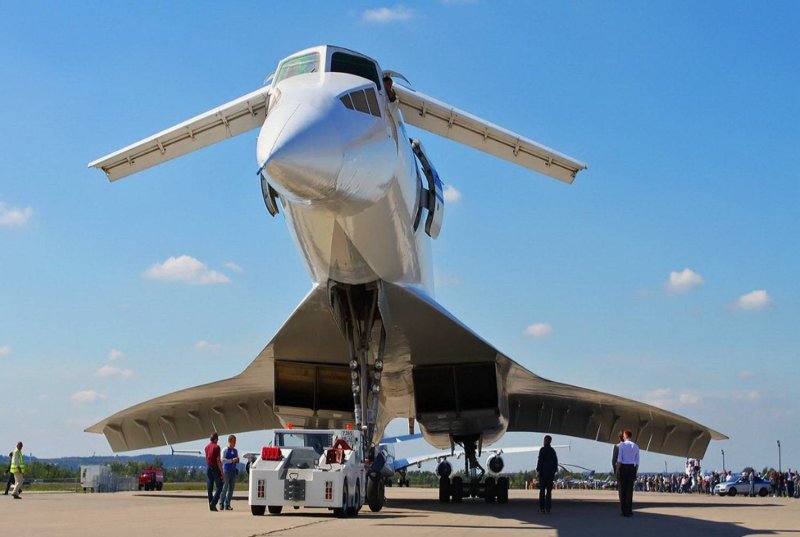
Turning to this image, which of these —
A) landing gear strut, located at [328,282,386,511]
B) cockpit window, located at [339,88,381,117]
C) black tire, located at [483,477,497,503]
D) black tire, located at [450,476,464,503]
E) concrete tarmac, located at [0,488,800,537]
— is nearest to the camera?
concrete tarmac, located at [0,488,800,537]

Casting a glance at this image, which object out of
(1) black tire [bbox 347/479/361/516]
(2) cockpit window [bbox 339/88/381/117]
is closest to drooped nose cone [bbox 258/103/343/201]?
(2) cockpit window [bbox 339/88/381/117]

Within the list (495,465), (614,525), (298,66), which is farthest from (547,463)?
(495,465)

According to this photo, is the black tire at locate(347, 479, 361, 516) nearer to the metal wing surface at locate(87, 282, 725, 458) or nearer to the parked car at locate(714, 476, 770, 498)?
the metal wing surface at locate(87, 282, 725, 458)

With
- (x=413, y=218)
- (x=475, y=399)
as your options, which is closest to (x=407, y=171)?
(x=413, y=218)

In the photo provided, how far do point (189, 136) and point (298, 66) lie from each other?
194 cm

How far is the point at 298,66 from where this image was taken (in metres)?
10.2

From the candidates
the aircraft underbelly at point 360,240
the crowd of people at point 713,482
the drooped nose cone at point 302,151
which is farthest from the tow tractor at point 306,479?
the crowd of people at point 713,482

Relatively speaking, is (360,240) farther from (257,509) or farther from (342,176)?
(257,509)

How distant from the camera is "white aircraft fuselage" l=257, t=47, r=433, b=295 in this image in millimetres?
8344

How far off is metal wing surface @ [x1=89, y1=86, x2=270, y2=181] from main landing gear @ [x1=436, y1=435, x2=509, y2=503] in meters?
8.14

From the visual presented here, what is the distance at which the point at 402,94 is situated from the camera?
11453 mm

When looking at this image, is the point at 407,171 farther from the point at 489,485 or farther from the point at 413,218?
the point at 489,485

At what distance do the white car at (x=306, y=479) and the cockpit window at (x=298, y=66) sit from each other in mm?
4086

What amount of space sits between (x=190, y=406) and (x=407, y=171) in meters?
8.66
